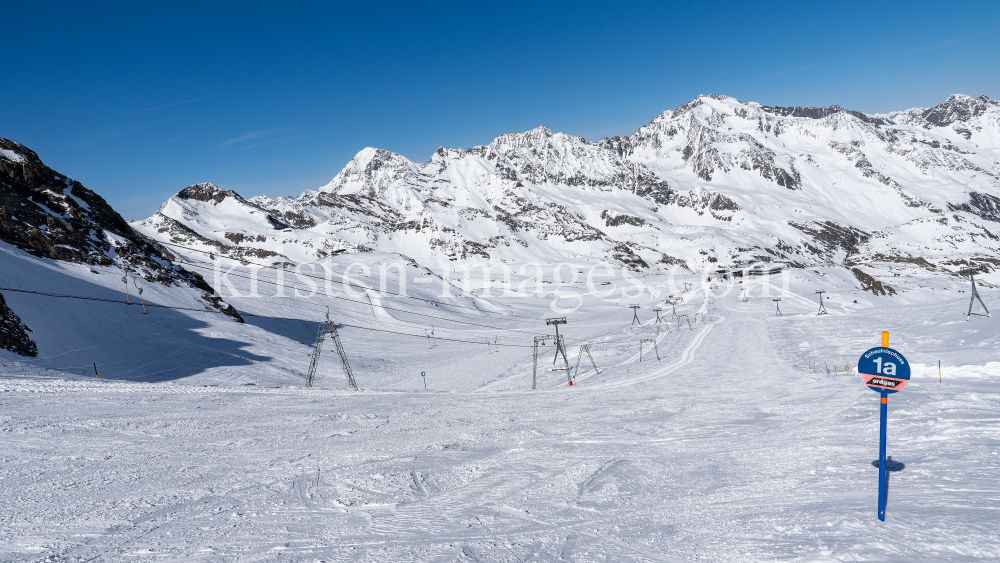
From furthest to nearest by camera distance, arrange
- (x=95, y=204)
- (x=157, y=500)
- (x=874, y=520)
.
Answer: (x=95, y=204) < (x=157, y=500) < (x=874, y=520)

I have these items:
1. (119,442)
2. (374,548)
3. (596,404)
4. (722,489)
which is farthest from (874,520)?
(119,442)

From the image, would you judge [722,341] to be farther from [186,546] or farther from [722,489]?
[186,546]

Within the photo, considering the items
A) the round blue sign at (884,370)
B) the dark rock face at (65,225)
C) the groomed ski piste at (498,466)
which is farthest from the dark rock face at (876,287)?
the dark rock face at (65,225)

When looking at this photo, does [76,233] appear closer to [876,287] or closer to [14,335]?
[14,335]

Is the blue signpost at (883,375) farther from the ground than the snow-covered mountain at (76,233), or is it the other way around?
the snow-covered mountain at (76,233)

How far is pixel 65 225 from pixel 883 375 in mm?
60986

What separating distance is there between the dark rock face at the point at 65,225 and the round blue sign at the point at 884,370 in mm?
49903

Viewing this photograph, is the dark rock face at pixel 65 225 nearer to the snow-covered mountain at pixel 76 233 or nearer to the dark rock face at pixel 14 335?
the snow-covered mountain at pixel 76 233

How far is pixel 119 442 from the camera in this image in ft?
36.0

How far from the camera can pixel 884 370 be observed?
6.89m

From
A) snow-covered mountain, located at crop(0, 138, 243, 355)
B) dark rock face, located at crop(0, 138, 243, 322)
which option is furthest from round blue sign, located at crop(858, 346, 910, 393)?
dark rock face, located at crop(0, 138, 243, 322)

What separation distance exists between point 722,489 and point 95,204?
66.3 m

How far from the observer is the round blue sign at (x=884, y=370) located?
266 inches

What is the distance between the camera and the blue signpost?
6.67 metres
